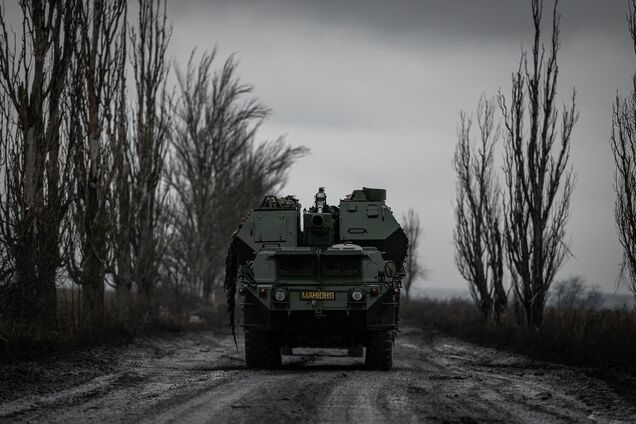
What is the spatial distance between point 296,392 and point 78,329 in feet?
24.9

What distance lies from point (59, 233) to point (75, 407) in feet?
21.5

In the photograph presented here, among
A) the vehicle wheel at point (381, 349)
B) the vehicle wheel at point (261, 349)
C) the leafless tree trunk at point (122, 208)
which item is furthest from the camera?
the leafless tree trunk at point (122, 208)

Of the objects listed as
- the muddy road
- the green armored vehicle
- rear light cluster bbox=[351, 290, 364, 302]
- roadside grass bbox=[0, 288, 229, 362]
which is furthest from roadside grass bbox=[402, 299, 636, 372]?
roadside grass bbox=[0, 288, 229, 362]

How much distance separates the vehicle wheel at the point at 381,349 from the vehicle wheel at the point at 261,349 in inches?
58.3

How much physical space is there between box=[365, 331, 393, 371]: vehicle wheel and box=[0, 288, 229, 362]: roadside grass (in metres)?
4.83

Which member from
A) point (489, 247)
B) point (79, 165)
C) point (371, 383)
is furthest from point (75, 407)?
point (489, 247)

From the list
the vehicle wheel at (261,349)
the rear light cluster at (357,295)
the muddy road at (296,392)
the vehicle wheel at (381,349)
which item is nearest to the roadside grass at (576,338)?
the muddy road at (296,392)

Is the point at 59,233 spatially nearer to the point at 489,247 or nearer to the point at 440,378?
the point at 440,378

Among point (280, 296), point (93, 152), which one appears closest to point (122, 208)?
point (93, 152)

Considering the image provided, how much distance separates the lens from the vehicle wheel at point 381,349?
1360cm

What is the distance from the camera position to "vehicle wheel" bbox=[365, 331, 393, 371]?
44.6 feet

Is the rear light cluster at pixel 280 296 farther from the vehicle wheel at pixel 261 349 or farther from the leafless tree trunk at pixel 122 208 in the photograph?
the leafless tree trunk at pixel 122 208

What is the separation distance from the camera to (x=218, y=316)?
102 ft

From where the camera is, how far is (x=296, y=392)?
386 inches
